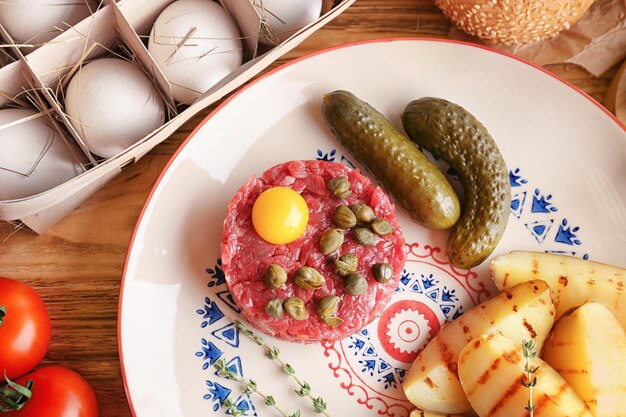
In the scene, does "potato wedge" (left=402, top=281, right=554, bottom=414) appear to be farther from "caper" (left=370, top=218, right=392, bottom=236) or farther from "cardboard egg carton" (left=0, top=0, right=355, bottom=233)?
"cardboard egg carton" (left=0, top=0, right=355, bottom=233)

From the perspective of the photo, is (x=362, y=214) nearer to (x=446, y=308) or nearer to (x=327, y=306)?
(x=327, y=306)

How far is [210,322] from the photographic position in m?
2.77

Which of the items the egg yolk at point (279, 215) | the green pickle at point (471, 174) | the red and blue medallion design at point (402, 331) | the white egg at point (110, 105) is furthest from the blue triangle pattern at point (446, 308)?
the white egg at point (110, 105)

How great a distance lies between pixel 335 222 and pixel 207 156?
632 millimetres

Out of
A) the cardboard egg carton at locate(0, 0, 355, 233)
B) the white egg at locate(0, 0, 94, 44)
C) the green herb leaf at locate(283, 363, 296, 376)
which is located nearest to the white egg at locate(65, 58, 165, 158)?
the cardboard egg carton at locate(0, 0, 355, 233)

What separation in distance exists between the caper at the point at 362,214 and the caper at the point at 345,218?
0.02m

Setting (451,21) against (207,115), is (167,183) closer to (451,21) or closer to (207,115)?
(207,115)

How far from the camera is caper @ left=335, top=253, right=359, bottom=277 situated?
2541 millimetres

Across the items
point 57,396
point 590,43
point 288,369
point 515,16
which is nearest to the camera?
point 57,396

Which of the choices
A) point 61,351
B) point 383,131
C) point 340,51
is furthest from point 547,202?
point 61,351

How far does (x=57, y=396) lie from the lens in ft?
8.16

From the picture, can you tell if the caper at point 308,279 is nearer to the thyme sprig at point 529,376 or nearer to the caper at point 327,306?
the caper at point 327,306

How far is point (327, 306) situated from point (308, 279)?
12 centimetres

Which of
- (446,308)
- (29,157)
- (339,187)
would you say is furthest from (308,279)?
(29,157)
